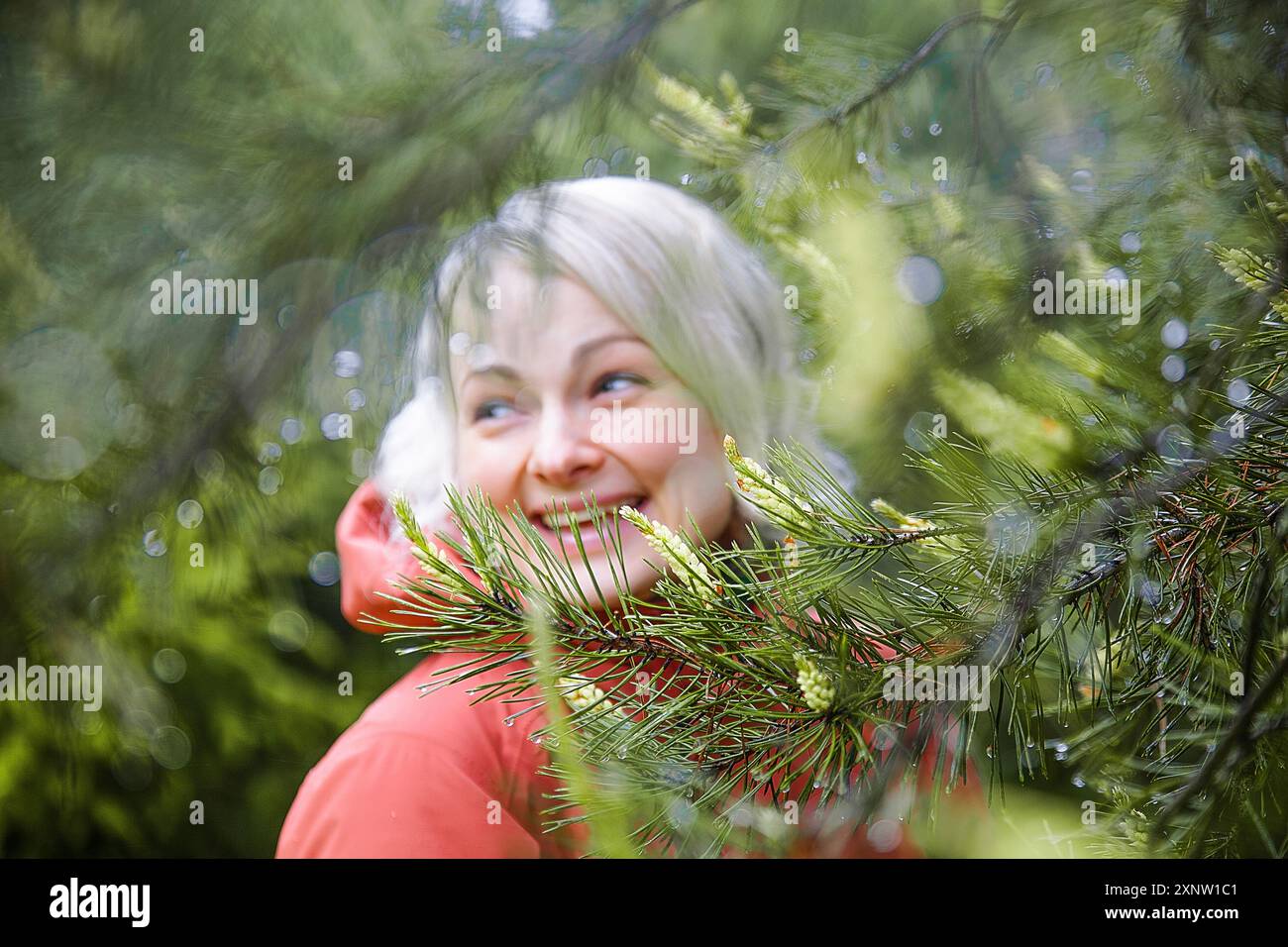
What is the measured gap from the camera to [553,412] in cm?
78

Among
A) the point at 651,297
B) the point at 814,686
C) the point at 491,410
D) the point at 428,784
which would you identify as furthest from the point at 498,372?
the point at 814,686

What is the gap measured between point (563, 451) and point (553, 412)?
0.11 feet

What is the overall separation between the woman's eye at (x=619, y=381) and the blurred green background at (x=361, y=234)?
150 mm

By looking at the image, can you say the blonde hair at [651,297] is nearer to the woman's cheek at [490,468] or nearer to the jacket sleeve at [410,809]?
the woman's cheek at [490,468]

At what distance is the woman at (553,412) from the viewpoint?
2.45 ft

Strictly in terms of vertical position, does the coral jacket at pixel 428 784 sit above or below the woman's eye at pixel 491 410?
below

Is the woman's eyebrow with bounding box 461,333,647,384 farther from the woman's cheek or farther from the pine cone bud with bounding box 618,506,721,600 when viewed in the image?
the pine cone bud with bounding box 618,506,721,600

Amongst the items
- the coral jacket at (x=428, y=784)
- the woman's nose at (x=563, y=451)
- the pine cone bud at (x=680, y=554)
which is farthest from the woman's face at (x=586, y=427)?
the pine cone bud at (x=680, y=554)

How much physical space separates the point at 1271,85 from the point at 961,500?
0.50 metres

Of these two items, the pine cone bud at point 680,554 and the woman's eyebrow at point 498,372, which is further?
the woman's eyebrow at point 498,372

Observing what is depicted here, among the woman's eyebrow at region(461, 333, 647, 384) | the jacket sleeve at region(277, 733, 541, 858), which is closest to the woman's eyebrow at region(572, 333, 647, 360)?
the woman's eyebrow at region(461, 333, 647, 384)

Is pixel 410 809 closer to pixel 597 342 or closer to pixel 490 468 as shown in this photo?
pixel 490 468

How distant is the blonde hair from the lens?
0.79 m
